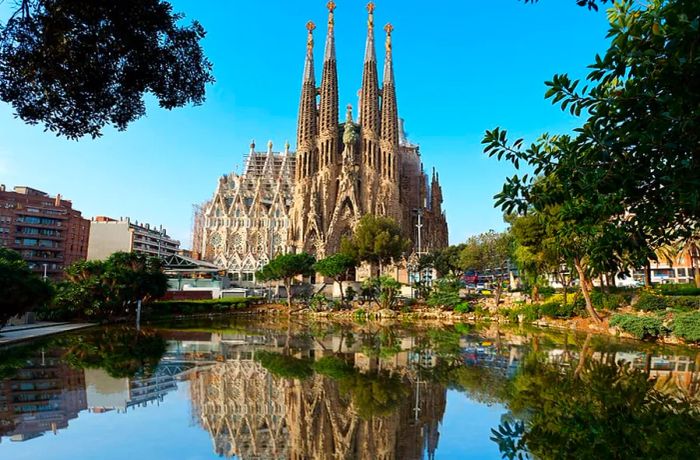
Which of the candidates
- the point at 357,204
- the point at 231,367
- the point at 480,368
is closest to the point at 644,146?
the point at 480,368

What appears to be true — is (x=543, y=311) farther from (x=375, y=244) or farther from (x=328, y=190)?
(x=328, y=190)

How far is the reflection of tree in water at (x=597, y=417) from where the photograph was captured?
5688mm

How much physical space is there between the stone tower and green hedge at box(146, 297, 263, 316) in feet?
65.5

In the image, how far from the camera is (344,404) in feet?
26.0

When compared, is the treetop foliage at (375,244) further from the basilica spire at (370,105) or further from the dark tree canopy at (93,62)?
the dark tree canopy at (93,62)

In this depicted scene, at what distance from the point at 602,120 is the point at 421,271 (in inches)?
1730

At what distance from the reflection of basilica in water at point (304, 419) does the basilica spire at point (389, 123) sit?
51.6 meters

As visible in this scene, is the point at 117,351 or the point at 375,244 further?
the point at 375,244

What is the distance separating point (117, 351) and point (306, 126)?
51.2 m

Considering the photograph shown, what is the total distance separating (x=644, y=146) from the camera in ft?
10.9

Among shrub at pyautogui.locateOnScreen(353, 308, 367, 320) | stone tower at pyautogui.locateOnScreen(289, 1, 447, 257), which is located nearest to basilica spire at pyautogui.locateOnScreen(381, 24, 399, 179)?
stone tower at pyautogui.locateOnScreen(289, 1, 447, 257)

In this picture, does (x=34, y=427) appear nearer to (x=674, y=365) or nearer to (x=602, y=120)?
(x=602, y=120)

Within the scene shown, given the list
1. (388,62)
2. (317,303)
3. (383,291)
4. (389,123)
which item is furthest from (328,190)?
(383,291)

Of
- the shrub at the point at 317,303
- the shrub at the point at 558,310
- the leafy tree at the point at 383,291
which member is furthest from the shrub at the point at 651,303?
the shrub at the point at 317,303
